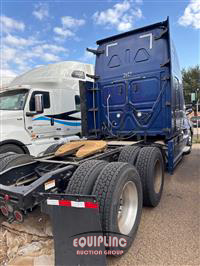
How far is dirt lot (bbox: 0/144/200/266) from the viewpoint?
2061mm

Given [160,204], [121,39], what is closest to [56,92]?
[121,39]

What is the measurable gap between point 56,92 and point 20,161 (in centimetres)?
359

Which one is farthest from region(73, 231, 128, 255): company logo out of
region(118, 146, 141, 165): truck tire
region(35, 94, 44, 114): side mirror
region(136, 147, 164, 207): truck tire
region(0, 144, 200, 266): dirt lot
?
region(35, 94, 44, 114): side mirror

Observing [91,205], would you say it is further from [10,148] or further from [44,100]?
[44,100]

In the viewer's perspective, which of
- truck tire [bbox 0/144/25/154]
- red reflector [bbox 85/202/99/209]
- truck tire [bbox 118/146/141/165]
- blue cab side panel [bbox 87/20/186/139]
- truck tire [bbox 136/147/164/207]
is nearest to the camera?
red reflector [bbox 85/202/99/209]

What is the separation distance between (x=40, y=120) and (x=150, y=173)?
3793 mm

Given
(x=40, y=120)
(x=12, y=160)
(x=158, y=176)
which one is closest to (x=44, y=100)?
(x=40, y=120)

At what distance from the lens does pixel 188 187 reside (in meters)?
4.11

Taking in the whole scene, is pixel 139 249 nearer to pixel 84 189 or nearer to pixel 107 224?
pixel 107 224

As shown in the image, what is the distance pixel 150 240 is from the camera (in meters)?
2.38

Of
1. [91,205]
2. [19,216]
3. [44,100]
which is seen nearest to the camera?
[91,205]

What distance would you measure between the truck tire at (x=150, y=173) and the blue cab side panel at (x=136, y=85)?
121 centimetres

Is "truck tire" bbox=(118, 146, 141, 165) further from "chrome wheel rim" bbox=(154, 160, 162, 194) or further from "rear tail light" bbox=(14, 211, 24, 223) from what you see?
"rear tail light" bbox=(14, 211, 24, 223)

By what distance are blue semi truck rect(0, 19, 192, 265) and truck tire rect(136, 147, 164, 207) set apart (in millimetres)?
15
